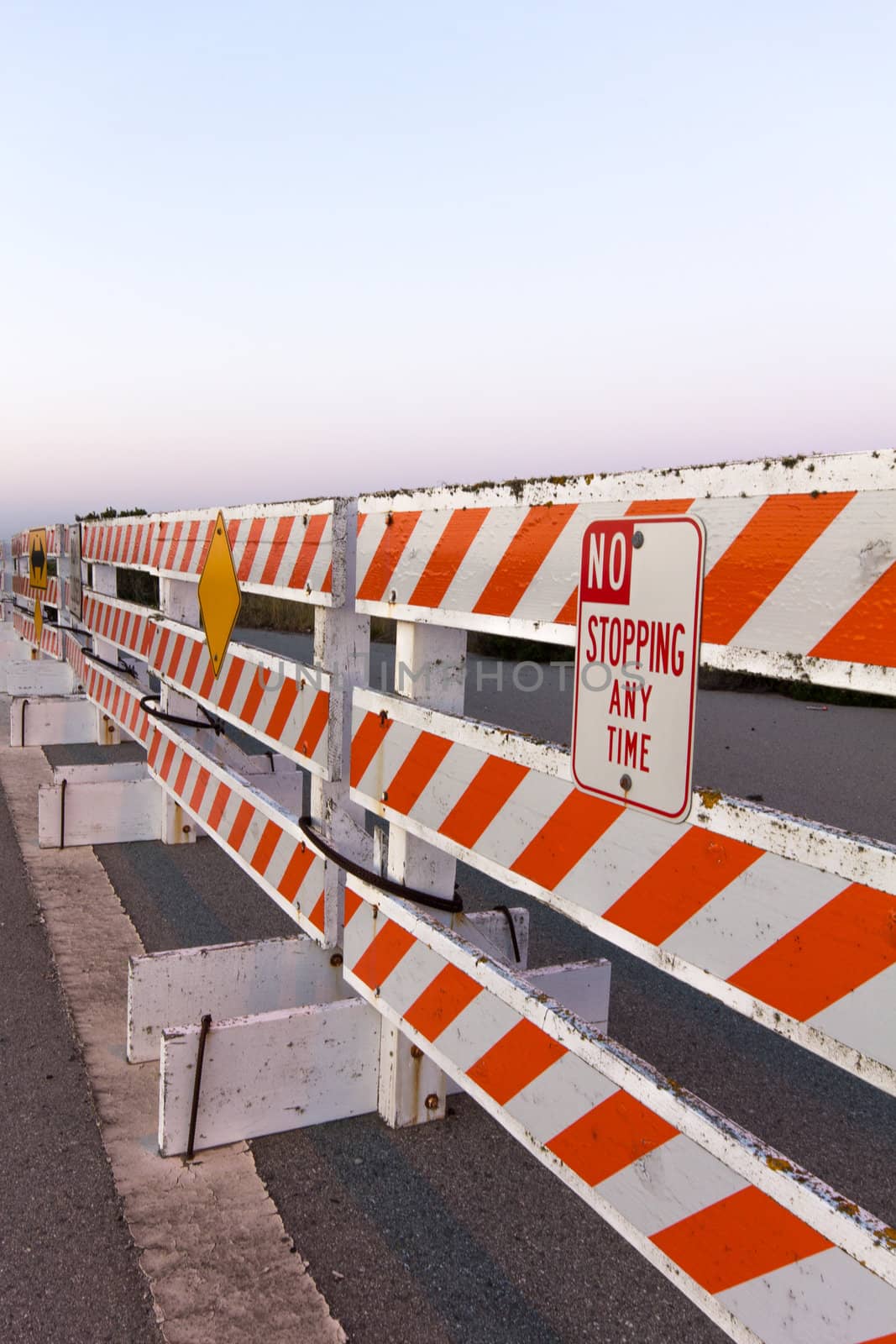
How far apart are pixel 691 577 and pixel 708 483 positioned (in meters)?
0.18

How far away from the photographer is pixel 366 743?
3.28 metres

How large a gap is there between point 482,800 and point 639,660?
750 millimetres

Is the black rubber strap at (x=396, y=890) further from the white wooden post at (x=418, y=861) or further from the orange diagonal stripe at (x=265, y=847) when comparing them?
the orange diagonal stripe at (x=265, y=847)

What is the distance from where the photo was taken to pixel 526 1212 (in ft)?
9.67

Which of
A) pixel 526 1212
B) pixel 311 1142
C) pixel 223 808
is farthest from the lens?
pixel 223 808

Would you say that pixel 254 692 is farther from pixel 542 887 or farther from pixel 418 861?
pixel 542 887

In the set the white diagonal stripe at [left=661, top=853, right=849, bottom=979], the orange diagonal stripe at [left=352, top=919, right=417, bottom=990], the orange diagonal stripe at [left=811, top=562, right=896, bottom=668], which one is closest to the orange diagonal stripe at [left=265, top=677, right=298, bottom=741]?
the orange diagonal stripe at [left=352, top=919, right=417, bottom=990]

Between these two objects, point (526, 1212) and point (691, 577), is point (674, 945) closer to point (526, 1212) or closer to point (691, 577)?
point (691, 577)

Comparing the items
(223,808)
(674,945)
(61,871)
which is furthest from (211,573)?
(674,945)

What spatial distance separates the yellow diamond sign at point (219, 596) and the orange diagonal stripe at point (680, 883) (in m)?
2.81

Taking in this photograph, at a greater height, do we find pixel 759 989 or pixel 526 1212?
pixel 759 989

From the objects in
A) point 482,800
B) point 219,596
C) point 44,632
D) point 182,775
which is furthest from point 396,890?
point 44,632

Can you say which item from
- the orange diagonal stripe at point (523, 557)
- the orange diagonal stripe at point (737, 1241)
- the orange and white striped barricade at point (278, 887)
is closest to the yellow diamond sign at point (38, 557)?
the orange and white striped barricade at point (278, 887)

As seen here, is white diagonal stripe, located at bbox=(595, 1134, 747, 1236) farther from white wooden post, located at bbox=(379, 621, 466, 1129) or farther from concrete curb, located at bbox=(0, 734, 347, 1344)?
white wooden post, located at bbox=(379, 621, 466, 1129)
